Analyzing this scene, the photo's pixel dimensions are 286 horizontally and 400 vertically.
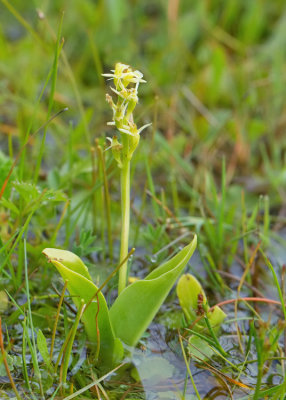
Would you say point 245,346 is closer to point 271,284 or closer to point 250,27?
point 271,284

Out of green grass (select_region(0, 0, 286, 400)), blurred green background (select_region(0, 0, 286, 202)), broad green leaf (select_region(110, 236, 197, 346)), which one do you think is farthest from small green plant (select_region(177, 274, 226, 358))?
blurred green background (select_region(0, 0, 286, 202))

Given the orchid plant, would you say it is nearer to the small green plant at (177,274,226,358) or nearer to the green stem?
the green stem

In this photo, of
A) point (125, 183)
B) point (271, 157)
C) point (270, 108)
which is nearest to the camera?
point (125, 183)

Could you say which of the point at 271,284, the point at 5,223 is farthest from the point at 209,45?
the point at 5,223

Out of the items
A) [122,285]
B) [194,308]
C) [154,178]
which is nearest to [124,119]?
[122,285]

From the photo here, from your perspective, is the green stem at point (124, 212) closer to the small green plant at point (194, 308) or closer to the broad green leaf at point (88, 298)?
the broad green leaf at point (88, 298)
